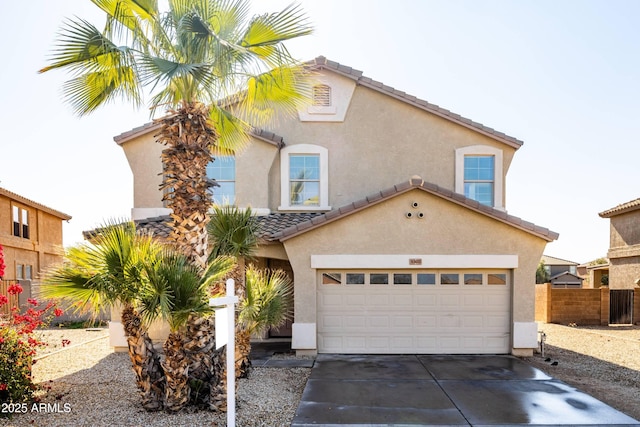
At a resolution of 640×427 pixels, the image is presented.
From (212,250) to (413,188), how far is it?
18.1 ft

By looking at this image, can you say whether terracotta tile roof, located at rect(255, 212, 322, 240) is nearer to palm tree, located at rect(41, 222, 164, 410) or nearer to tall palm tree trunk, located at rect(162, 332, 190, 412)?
tall palm tree trunk, located at rect(162, 332, 190, 412)

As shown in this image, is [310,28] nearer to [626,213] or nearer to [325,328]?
[325,328]

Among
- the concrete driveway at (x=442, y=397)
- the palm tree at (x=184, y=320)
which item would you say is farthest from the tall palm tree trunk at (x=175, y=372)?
the concrete driveway at (x=442, y=397)

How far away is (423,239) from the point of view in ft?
37.4

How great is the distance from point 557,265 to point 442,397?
50330 millimetres

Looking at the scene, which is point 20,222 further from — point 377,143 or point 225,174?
point 377,143

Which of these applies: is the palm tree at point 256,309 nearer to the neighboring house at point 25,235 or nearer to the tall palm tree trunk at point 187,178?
the tall palm tree trunk at point 187,178

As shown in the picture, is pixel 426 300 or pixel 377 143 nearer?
pixel 426 300

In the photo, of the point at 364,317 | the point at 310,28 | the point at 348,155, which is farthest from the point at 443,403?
the point at 348,155

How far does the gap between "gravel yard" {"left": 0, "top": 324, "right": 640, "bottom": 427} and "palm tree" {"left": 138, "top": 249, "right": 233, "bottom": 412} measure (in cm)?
40

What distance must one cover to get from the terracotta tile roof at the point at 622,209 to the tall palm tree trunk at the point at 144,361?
25459 millimetres

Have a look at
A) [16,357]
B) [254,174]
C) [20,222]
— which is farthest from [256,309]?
[20,222]

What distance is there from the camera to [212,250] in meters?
9.27

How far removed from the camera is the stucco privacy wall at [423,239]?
37.2 feet
